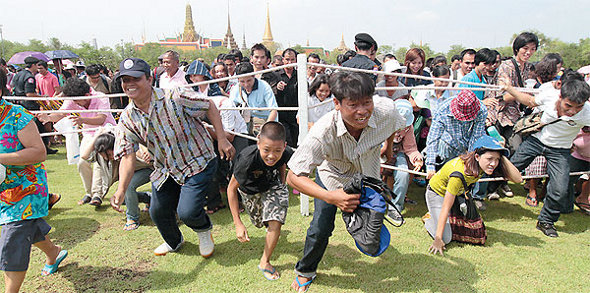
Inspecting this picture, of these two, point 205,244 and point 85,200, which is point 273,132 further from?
point 85,200

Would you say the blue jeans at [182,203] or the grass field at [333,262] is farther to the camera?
the blue jeans at [182,203]

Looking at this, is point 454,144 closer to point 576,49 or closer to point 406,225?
point 406,225

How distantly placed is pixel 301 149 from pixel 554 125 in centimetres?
290

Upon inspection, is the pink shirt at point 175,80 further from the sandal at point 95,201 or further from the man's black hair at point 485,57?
the man's black hair at point 485,57

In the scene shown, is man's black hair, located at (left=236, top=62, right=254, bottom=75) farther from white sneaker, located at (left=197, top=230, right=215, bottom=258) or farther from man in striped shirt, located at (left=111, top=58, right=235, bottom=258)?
white sneaker, located at (left=197, top=230, right=215, bottom=258)

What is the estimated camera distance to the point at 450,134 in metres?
3.76

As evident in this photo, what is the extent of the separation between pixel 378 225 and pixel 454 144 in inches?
78.9

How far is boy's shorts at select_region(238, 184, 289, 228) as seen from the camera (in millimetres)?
2887

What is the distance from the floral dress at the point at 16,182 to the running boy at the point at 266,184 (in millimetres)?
1379

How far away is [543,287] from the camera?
Result: 2.70 meters

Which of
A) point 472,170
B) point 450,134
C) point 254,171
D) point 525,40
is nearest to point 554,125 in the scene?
point 450,134

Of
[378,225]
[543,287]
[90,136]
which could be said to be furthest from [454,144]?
[90,136]

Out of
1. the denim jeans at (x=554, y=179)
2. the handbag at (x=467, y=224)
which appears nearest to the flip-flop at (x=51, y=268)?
the handbag at (x=467, y=224)

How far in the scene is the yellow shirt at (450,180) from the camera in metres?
3.18
